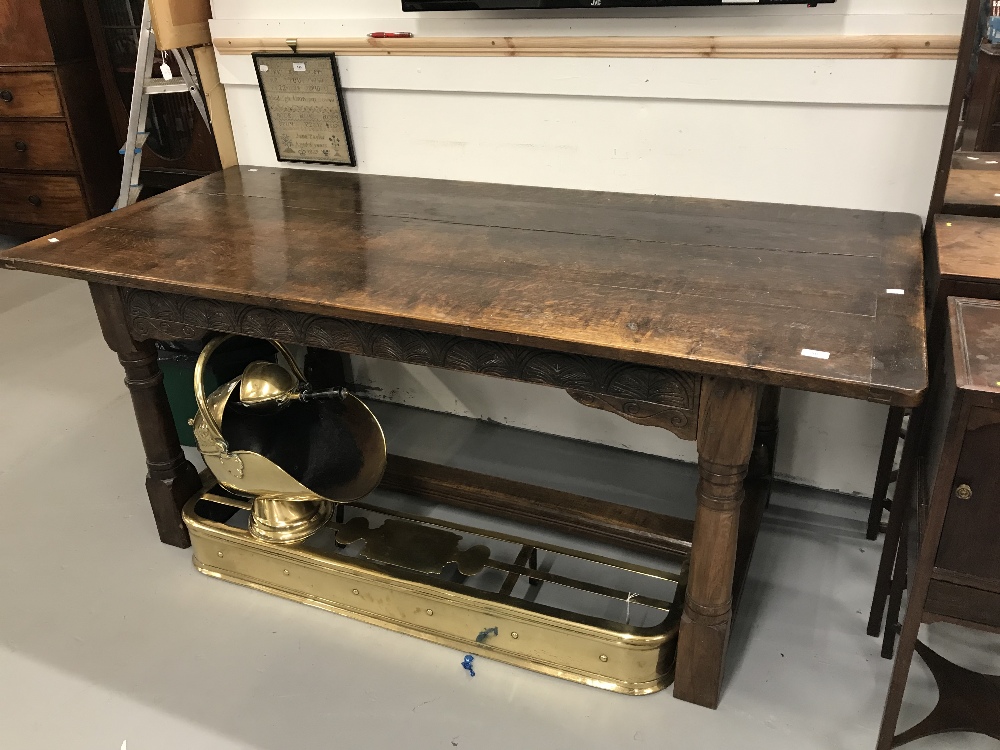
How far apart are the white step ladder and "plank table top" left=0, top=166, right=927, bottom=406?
473 mm

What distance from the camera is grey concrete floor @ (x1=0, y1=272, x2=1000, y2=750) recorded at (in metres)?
1.66

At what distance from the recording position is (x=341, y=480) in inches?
80.3

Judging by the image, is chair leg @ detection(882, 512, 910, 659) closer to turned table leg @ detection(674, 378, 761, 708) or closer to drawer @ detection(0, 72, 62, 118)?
turned table leg @ detection(674, 378, 761, 708)

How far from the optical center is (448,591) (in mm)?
1811

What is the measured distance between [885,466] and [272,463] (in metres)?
1.46

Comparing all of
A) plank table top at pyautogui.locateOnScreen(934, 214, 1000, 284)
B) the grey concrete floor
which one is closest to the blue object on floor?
the grey concrete floor

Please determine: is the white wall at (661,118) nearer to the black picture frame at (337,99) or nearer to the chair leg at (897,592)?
the black picture frame at (337,99)

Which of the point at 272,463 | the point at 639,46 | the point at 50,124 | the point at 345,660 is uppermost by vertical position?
the point at 639,46

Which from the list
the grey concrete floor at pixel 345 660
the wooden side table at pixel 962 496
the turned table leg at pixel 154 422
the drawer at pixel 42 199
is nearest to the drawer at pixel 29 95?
the drawer at pixel 42 199

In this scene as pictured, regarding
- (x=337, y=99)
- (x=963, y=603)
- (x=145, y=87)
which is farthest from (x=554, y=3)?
(x=963, y=603)

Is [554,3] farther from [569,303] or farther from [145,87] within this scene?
[145,87]

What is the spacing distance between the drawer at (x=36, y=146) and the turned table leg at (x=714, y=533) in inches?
147

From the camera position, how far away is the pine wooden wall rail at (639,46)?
1.74m

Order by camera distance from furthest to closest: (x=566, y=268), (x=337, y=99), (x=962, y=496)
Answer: (x=337, y=99) → (x=566, y=268) → (x=962, y=496)
